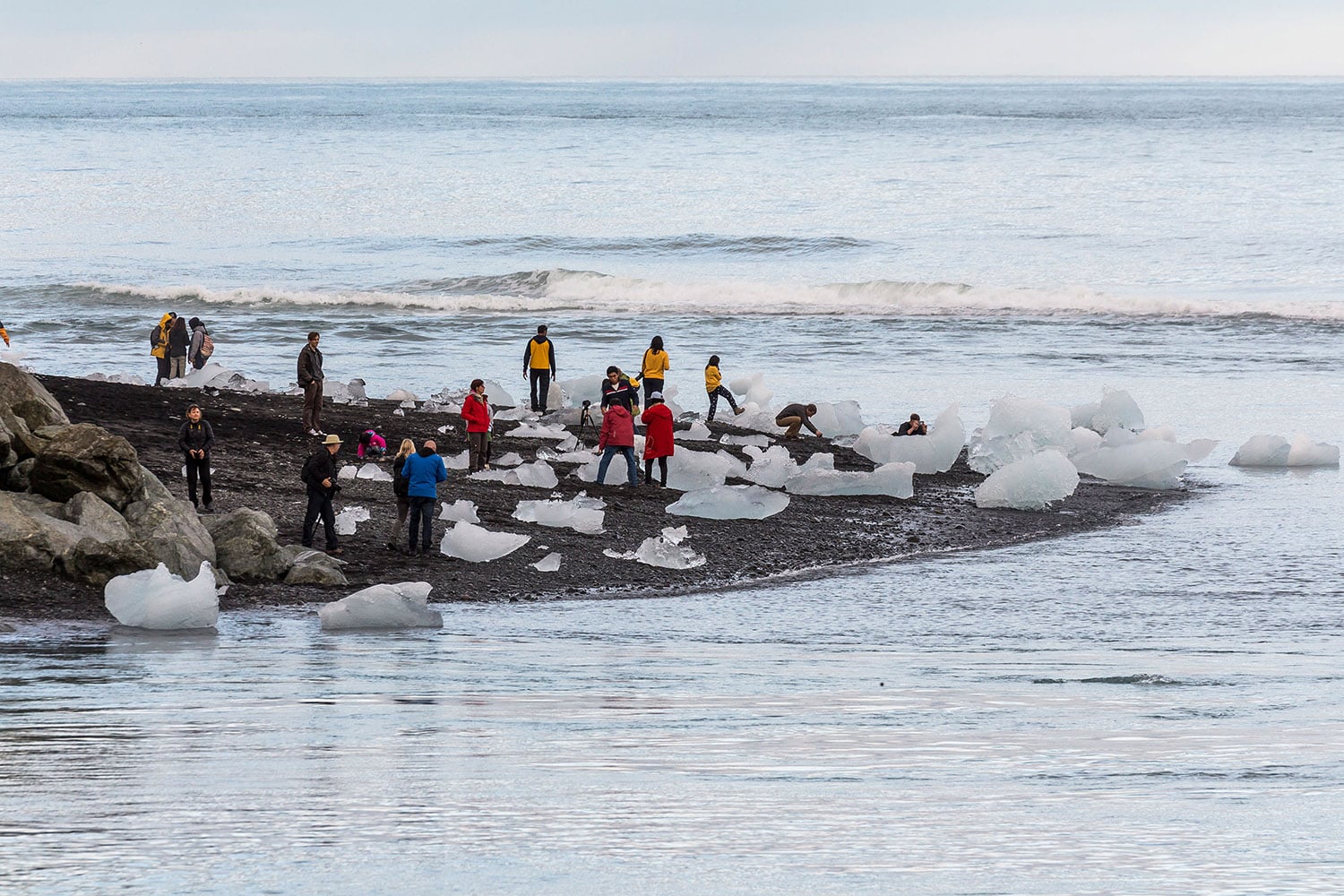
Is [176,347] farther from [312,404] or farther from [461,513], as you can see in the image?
[461,513]

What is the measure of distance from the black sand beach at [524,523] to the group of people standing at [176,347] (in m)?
3.75

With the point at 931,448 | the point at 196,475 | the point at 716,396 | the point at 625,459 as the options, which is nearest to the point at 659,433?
the point at 625,459

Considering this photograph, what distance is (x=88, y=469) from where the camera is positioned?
48.3 ft

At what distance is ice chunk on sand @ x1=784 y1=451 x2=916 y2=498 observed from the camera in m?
20.0

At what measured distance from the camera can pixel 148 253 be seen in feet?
208

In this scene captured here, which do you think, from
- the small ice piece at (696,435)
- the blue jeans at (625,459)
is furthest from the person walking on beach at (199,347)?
the blue jeans at (625,459)

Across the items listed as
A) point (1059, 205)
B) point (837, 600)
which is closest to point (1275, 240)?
point (1059, 205)

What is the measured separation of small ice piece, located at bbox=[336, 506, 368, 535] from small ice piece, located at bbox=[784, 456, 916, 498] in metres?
5.95

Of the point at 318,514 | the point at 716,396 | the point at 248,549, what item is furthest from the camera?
the point at 716,396

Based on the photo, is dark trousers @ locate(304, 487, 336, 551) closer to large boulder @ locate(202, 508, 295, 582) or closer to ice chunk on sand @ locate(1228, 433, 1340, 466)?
large boulder @ locate(202, 508, 295, 582)

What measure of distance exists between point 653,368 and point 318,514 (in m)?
10.1

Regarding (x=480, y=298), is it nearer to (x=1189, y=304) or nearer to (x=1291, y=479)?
(x=1189, y=304)

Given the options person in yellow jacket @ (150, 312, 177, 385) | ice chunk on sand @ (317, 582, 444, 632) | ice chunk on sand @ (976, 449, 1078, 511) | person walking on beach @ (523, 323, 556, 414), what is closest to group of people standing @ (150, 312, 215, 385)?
person in yellow jacket @ (150, 312, 177, 385)

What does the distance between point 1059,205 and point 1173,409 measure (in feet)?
164
